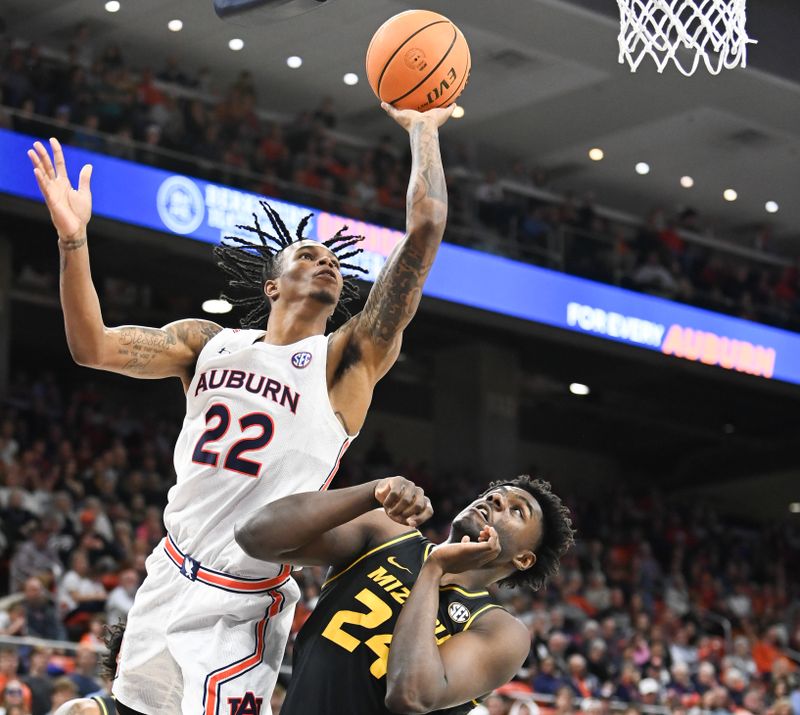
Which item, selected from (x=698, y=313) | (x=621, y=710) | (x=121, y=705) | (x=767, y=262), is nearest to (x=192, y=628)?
(x=121, y=705)

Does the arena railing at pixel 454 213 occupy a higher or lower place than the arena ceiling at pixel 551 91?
lower

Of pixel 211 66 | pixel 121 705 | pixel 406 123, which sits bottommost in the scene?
pixel 121 705

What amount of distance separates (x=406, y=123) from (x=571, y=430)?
1956 cm

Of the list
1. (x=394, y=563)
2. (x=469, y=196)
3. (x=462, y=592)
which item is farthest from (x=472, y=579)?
(x=469, y=196)

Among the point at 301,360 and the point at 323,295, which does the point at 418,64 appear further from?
the point at 301,360

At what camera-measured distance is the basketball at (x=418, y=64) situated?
13.8 feet

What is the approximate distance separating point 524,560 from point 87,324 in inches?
51.4

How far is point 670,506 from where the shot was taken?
837 inches

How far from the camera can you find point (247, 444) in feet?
12.8

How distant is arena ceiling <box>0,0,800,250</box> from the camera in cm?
1521

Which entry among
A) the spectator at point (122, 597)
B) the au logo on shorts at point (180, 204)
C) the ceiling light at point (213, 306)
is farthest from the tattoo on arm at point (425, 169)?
the ceiling light at point (213, 306)

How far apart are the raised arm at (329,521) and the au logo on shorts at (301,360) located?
0.49 meters

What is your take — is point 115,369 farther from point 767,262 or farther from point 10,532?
point 767,262

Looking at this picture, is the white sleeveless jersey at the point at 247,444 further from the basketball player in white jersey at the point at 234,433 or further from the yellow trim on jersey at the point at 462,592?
the yellow trim on jersey at the point at 462,592
